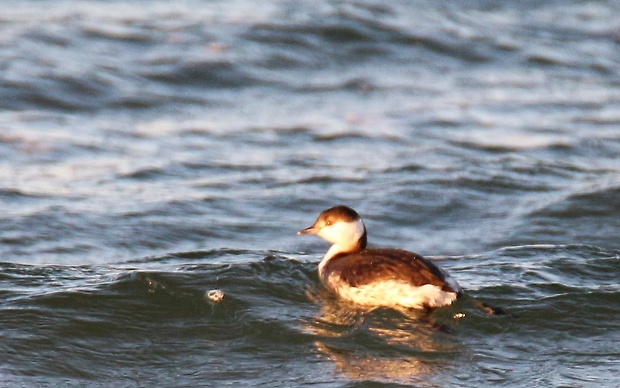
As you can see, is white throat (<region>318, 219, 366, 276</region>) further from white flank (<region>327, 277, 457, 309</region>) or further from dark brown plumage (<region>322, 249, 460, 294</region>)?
white flank (<region>327, 277, 457, 309</region>)

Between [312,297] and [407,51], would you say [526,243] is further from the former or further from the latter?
[407,51]

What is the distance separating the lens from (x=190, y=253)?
8.66 meters

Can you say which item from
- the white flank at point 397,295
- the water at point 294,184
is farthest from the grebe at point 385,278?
the water at point 294,184

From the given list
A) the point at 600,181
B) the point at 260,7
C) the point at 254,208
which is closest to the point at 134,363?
the point at 254,208

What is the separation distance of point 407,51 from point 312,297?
965cm

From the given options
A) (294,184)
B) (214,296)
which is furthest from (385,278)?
(294,184)

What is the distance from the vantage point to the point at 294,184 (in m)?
11.0

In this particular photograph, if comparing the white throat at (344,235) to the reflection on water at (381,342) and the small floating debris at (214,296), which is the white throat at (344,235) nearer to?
the reflection on water at (381,342)

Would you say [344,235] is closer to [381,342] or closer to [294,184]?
[381,342]

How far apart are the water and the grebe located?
130 millimetres

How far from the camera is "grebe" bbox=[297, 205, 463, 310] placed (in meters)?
7.27

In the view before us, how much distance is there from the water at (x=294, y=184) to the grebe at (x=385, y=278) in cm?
13

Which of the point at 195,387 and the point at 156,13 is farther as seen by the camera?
the point at 156,13

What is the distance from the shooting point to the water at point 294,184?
6738mm
